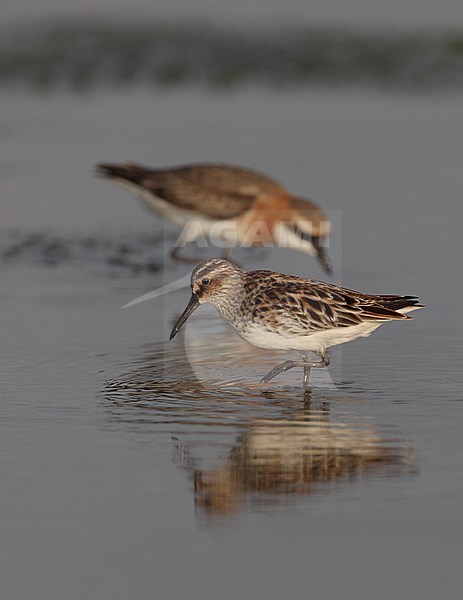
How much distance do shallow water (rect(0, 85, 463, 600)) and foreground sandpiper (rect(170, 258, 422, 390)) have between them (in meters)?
0.31

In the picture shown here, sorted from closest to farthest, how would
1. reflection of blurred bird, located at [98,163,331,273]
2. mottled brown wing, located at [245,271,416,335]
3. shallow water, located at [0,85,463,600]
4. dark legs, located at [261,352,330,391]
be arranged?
shallow water, located at [0,85,463,600] → mottled brown wing, located at [245,271,416,335] → dark legs, located at [261,352,330,391] → reflection of blurred bird, located at [98,163,331,273]

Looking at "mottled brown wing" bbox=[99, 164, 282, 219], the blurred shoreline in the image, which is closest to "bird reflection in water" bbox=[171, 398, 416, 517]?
"mottled brown wing" bbox=[99, 164, 282, 219]

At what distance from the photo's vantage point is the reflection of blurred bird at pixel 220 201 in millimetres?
14898

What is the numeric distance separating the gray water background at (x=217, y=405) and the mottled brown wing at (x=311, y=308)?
0.43 m

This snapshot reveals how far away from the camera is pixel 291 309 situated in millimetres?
9508

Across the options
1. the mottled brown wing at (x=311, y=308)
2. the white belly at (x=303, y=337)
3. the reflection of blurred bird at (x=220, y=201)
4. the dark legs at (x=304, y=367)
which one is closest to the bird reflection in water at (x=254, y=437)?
the dark legs at (x=304, y=367)

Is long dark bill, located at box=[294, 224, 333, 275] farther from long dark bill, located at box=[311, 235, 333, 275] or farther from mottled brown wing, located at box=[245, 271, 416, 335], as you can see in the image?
mottled brown wing, located at box=[245, 271, 416, 335]

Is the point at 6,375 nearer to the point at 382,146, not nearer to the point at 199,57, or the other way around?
the point at 382,146

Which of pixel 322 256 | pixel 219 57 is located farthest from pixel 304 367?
pixel 219 57

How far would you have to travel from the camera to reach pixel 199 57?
2252 cm

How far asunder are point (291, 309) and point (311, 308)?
151 mm

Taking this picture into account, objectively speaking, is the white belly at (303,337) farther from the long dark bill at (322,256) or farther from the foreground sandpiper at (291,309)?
the long dark bill at (322,256)

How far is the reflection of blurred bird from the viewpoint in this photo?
48.9 feet

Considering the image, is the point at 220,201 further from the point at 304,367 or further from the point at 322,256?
the point at 304,367
